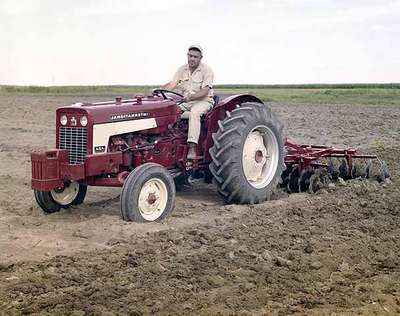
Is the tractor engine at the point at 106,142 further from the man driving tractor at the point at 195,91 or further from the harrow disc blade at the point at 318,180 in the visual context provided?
the harrow disc blade at the point at 318,180

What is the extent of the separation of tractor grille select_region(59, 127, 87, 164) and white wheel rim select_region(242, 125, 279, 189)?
7.58 ft

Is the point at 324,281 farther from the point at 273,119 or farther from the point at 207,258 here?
the point at 273,119

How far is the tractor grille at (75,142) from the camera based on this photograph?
7949mm

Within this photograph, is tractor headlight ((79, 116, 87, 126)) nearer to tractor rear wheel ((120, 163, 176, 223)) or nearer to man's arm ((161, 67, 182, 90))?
tractor rear wheel ((120, 163, 176, 223))

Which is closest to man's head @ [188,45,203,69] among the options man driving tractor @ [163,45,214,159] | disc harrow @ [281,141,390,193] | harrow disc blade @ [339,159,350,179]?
man driving tractor @ [163,45,214,159]

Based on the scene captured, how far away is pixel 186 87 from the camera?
9211 millimetres

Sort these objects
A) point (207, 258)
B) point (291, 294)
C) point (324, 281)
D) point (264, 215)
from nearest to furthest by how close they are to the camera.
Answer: point (291, 294)
point (324, 281)
point (207, 258)
point (264, 215)

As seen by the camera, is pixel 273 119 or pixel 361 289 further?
pixel 273 119

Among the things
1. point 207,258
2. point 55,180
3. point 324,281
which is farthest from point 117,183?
point 324,281

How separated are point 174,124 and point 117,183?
139 centimetres

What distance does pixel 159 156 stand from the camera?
871cm

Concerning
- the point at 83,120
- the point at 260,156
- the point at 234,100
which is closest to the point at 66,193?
the point at 83,120

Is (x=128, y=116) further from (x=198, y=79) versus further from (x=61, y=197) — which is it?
(x=61, y=197)

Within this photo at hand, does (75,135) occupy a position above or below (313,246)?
above
